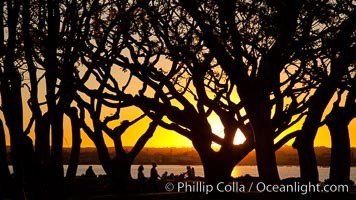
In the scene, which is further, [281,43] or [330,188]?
[330,188]

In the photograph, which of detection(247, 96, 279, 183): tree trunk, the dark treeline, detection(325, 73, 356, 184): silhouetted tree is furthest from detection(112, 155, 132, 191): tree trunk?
detection(247, 96, 279, 183): tree trunk

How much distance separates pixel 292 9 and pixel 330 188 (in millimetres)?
4160

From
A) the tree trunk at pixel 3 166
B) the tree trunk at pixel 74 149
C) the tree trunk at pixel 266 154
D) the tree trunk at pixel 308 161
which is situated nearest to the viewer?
the tree trunk at pixel 308 161

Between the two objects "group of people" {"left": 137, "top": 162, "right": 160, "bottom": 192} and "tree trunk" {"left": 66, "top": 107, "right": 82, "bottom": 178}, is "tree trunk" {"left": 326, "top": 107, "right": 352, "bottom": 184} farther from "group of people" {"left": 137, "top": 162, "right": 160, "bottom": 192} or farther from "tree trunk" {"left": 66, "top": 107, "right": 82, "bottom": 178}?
"group of people" {"left": 137, "top": 162, "right": 160, "bottom": 192}

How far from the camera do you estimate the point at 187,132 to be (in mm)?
Result: 22531

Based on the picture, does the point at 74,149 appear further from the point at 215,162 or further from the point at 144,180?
the point at 144,180

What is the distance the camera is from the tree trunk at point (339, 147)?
48.6ft

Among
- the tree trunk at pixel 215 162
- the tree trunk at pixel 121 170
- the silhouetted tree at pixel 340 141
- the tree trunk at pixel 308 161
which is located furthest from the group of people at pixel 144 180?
the tree trunk at pixel 308 161

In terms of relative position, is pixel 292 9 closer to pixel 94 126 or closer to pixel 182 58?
pixel 182 58

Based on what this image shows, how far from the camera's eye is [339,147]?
595 inches

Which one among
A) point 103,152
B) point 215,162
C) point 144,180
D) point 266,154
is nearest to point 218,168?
point 215,162

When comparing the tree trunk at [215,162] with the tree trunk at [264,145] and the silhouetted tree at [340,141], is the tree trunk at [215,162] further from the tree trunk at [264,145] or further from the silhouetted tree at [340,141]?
the tree trunk at [264,145]

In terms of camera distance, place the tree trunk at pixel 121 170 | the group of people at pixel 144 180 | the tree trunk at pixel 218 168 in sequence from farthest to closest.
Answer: the group of people at pixel 144 180 < the tree trunk at pixel 121 170 < the tree trunk at pixel 218 168

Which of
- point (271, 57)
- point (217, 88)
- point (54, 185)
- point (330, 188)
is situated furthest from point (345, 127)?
point (217, 88)
